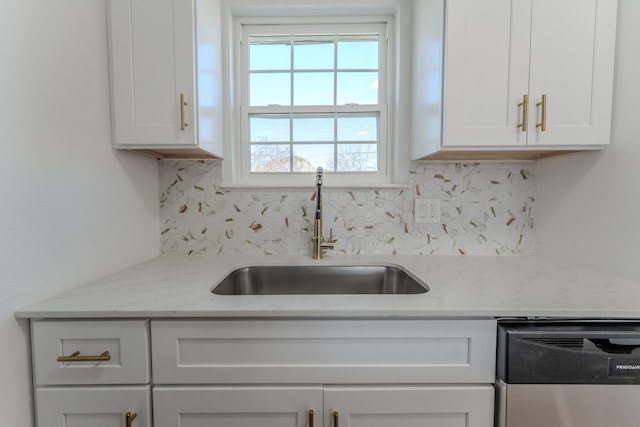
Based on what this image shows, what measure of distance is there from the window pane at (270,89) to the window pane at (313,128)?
0.13m

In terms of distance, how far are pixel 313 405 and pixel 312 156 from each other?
3.85 ft

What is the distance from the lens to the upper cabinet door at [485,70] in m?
1.13

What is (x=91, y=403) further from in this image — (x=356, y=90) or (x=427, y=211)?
(x=356, y=90)

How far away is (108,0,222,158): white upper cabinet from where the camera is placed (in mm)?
1126

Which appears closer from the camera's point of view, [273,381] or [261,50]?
[273,381]

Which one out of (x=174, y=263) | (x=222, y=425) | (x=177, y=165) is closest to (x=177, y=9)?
(x=177, y=165)

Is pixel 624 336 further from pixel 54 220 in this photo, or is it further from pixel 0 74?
pixel 0 74

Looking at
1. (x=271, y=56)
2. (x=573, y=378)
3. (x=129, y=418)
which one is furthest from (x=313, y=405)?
(x=271, y=56)

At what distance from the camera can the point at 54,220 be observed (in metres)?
0.93

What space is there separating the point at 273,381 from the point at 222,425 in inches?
7.8

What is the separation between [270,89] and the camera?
1.63 metres

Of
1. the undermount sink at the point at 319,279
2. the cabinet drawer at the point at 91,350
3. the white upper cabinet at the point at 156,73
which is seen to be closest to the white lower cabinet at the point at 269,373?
the cabinet drawer at the point at 91,350

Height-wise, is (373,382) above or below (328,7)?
below

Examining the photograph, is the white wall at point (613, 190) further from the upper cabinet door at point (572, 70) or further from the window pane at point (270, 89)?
the window pane at point (270, 89)
